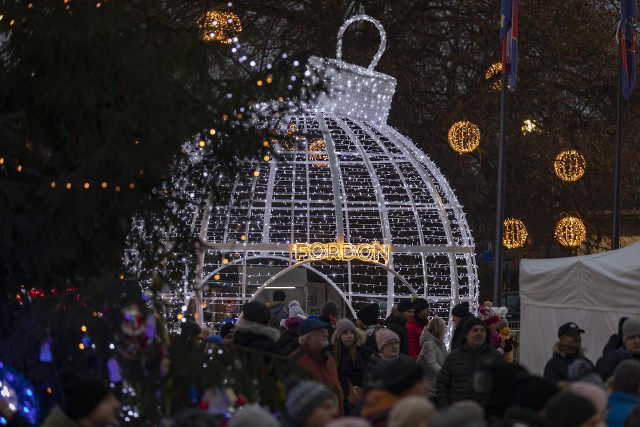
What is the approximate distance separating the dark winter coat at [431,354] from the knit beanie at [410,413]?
22.4 feet

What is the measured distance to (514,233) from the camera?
85.7 ft

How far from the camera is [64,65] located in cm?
688

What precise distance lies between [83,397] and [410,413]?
1.66 metres

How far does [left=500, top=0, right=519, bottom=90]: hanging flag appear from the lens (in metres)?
20.5

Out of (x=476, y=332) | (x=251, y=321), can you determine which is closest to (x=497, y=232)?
(x=476, y=332)

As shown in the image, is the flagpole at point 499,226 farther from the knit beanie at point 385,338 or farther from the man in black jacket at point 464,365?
the man in black jacket at point 464,365

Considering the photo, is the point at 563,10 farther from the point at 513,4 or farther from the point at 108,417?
the point at 108,417

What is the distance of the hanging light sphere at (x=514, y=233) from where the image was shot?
85.5ft

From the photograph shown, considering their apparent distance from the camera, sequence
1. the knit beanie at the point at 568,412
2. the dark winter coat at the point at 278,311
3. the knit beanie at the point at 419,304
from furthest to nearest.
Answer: the dark winter coat at the point at 278,311 < the knit beanie at the point at 419,304 < the knit beanie at the point at 568,412

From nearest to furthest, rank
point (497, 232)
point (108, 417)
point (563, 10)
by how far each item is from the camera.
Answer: point (108, 417) → point (497, 232) → point (563, 10)

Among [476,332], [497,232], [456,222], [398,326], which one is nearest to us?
[476,332]

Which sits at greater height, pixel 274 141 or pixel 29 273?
pixel 274 141

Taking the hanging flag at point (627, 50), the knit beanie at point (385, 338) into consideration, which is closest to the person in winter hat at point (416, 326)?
the knit beanie at point (385, 338)

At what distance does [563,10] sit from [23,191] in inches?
812
